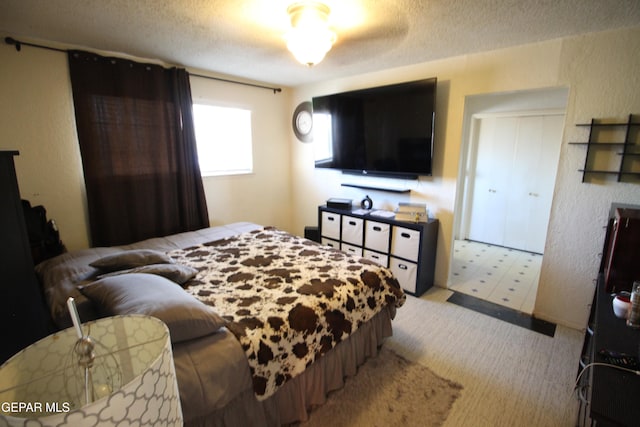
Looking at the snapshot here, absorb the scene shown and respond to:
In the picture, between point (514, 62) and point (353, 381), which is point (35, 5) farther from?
point (514, 62)

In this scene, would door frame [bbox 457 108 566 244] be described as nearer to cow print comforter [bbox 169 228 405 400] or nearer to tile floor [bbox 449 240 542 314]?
tile floor [bbox 449 240 542 314]

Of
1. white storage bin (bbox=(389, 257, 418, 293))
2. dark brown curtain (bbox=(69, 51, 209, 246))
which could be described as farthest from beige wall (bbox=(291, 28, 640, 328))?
dark brown curtain (bbox=(69, 51, 209, 246))

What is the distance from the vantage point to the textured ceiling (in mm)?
1832

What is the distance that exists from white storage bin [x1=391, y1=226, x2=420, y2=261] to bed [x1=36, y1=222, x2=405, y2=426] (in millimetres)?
888

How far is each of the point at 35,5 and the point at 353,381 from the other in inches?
126

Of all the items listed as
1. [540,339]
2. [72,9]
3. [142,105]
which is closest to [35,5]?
[72,9]

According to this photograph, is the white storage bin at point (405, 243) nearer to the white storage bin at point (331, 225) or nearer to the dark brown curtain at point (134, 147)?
the white storage bin at point (331, 225)

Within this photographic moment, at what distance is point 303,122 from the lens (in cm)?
427

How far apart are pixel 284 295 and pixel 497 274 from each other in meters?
3.09

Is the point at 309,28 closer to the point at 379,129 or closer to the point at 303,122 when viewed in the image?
the point at 379,129

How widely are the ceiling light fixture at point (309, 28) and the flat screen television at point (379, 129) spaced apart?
1435mm

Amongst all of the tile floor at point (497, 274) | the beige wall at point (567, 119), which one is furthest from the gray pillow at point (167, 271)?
the tile floor at point (497, 274)

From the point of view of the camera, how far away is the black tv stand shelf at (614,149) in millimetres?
2135

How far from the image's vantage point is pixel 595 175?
7.59 feet
